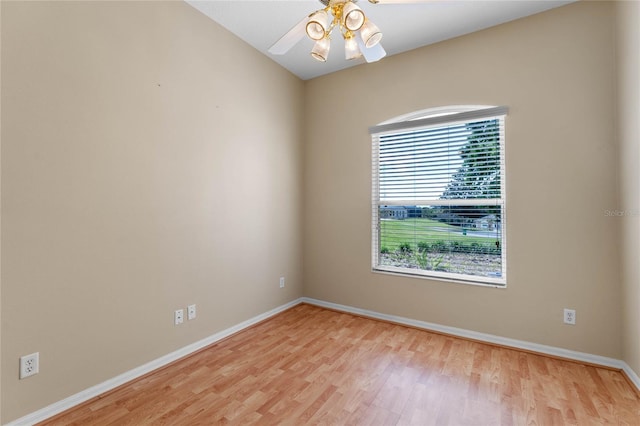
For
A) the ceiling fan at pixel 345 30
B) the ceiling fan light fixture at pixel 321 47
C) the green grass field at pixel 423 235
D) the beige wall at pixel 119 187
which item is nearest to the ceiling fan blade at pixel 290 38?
the ceiling fan at pixel 345 30

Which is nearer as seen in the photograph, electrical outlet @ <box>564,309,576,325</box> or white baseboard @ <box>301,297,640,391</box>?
white baseboard @ <box>301,297,640,391</box>

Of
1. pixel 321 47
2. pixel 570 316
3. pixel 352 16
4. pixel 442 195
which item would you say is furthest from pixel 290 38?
pixel 570 316

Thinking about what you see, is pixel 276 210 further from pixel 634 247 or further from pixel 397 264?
pixel 634 247

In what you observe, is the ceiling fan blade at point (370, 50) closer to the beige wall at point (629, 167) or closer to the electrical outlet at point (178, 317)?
the beige wall at point (629, 167)

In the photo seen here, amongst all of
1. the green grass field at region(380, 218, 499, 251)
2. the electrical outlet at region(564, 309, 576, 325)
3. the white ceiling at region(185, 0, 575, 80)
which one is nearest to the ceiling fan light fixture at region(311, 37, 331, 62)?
the white ceiling at region(185, 0, 575, 80)

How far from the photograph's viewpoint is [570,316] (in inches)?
95.7

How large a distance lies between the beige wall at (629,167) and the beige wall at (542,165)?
0.30 feet

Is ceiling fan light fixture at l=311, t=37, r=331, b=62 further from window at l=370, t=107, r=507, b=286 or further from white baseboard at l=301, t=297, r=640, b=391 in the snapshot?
white baseboard at l=301, t=297, r=640, b=391

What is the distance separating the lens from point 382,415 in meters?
1.75

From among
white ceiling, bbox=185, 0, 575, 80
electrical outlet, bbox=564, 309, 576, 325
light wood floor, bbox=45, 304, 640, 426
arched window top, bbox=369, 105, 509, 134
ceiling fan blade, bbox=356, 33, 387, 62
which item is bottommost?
light wood floor, bbox=45, 304, 640, 426

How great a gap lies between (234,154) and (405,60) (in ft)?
7.02

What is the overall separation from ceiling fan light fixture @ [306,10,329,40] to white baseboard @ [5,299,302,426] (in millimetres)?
2589

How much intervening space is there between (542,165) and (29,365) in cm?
A: 394

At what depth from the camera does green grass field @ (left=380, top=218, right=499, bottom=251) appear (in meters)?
2.91
